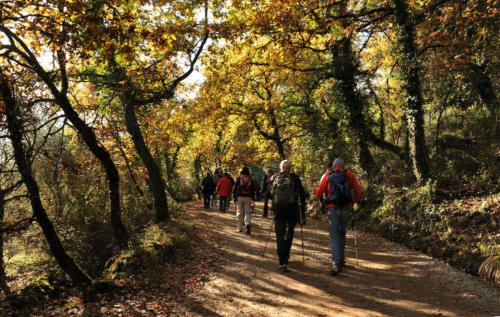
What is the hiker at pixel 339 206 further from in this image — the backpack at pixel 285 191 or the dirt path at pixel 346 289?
A: the backpack at pixel 285 191

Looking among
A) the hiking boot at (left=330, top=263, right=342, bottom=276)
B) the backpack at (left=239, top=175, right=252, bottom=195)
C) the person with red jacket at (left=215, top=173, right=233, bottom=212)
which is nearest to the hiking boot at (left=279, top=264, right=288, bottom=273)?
the hiking boot at (left=330, top=263, right=342, bottom=276)

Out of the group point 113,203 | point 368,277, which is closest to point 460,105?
point 368,277

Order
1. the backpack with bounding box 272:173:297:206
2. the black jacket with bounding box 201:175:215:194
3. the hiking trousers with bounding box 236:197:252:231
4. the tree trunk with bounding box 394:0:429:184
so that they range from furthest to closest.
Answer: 1. the black jacket with bounding box 201:175:215:194
2. the hiking trousers with bounding box 236:197:252:231
3. the tree trunk with bounding box 394:0:429:184
4. the backpack with bounding box 272:173:297:206

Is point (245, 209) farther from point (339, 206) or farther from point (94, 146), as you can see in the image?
point (94, 146)

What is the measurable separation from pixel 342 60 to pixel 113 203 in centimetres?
991

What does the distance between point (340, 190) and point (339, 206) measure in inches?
13.6

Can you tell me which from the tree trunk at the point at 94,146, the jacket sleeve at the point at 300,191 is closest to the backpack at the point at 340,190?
the jacket sleeve at the point at 300,191

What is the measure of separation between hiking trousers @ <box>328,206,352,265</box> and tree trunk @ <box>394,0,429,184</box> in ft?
14.8

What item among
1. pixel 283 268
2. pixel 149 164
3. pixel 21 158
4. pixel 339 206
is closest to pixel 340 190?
pixel 339 206

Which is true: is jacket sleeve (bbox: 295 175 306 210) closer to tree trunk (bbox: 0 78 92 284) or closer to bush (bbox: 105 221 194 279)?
bush (bbox: 105 221 194 279)

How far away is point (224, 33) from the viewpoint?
933 cm

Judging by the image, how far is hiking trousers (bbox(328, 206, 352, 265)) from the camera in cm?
564

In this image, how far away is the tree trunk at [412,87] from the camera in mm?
8805

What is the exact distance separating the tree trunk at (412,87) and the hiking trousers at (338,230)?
177 inches
